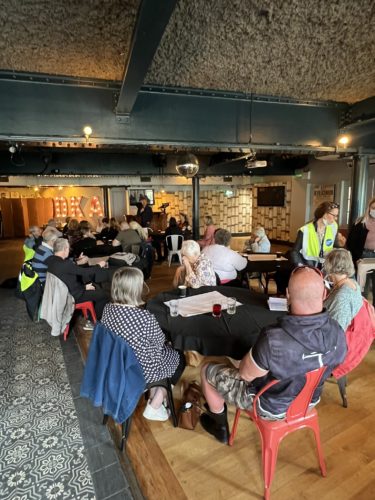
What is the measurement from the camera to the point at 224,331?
1.78 metres

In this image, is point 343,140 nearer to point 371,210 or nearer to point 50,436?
point 371,210

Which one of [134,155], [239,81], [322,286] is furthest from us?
[134,155]

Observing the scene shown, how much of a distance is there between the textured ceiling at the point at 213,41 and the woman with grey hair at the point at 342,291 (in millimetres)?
1337

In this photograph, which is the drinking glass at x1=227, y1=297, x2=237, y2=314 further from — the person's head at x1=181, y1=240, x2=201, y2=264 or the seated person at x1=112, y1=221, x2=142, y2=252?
the seated person at x1=112, y1=221, x2=142, y2=252

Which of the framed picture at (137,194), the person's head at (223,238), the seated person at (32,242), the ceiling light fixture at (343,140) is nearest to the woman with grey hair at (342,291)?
the person's head at (223,238)

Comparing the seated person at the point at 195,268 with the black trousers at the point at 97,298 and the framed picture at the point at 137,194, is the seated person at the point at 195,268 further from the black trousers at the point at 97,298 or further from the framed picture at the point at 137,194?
the framed picture at the point at 137,194

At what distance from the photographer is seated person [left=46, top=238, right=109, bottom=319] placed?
2.85 m

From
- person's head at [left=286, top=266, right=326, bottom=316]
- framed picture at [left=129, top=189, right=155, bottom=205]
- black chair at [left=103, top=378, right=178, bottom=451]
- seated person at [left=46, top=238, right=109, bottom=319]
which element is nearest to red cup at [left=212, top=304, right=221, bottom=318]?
black chair at [left=103, top=378, right=178, bottom=451]

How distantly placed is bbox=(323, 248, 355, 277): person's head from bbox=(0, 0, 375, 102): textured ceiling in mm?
1326

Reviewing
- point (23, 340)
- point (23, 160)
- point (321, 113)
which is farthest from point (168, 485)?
point (23, 160)

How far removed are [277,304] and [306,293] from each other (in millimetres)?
985

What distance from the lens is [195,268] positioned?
265cm

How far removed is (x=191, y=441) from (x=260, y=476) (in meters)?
0.43

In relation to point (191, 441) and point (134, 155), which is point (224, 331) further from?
point (134, 155)
